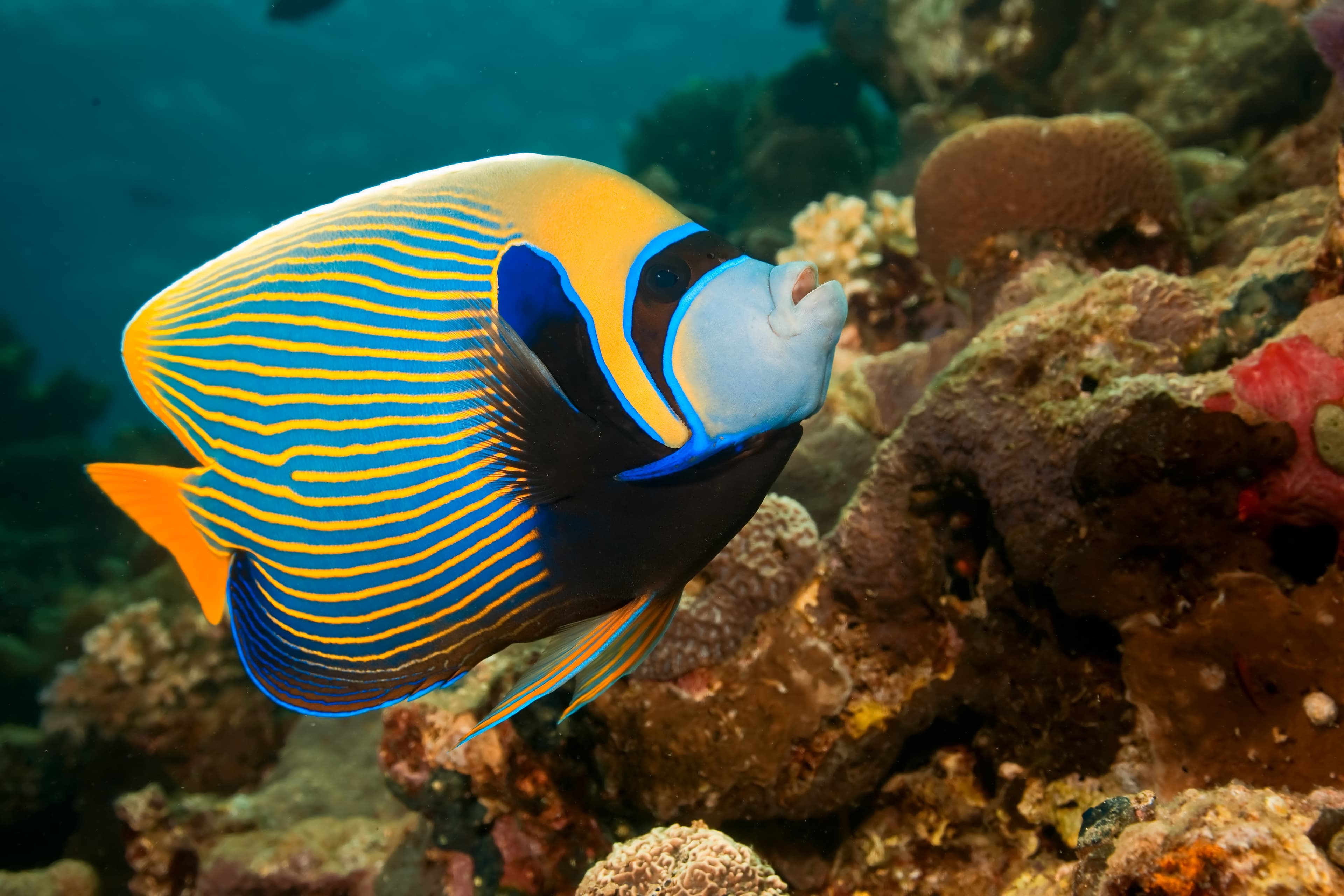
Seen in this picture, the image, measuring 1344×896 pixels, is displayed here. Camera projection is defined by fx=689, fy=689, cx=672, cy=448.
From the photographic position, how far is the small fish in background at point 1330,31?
10.9 feet

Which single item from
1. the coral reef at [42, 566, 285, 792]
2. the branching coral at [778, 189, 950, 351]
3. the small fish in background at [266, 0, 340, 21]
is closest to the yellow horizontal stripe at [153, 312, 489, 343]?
the branching coral at [778, 189, 950, 351]

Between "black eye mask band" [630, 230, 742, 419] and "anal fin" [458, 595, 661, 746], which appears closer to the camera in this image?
"black eye mask band" [630, 230, 742, 419]

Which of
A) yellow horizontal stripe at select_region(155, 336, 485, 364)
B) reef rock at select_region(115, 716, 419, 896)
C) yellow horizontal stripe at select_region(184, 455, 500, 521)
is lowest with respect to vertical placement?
reef rock at select_region(115, 716, 419, 896)

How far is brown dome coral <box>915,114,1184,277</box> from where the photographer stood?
4.71m

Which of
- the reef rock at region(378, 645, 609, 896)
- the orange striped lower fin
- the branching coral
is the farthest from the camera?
the branching coral

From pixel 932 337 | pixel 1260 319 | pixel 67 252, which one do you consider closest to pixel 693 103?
pixel 932 337

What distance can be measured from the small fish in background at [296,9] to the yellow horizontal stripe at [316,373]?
2236 centimetres

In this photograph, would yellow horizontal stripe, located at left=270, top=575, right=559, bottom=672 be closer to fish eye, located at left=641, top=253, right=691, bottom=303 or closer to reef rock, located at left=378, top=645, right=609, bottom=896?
fish eye, located at left=641, top=253, right=691, bottom=303

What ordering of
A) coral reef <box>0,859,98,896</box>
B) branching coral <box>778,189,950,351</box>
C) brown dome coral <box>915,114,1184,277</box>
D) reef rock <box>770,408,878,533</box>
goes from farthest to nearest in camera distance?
branching coral <box>778,189,950,351</box> → brown dome coral <box>915,114,1184,277</box> → coral reef <box>0,859,98,896</box> → reef rock <box>770,408,878,533</box>

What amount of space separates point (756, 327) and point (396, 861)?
408 cm

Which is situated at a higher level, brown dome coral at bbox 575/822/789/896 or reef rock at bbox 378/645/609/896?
brown dome coral at bbox 575/822/789/896

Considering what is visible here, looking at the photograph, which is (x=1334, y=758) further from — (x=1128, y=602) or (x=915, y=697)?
(x=915, y=697)

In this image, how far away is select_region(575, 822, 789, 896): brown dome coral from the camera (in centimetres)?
202

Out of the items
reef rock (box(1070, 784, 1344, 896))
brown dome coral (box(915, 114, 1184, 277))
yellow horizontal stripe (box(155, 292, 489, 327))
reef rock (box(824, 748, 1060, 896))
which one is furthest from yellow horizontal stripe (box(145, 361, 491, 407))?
brown dome coral (box(915, 114, 1184, 277))
